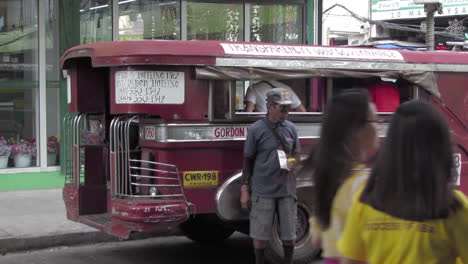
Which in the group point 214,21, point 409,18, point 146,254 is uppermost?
point 409,18

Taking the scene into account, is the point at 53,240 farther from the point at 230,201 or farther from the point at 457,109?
the point at 457,109

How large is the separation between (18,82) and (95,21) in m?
1.73

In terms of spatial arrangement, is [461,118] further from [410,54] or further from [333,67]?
[333,67]

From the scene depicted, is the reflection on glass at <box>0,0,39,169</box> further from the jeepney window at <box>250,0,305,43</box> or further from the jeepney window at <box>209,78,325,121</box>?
the jeepney window at <box>209,78,325,121</box>

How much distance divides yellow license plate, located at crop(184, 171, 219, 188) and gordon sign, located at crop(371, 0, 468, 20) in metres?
21.3

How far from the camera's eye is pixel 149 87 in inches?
266

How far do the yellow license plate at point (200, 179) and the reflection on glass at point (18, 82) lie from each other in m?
6.13

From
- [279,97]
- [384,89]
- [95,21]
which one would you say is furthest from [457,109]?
[95,21]

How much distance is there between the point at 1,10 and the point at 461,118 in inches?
309

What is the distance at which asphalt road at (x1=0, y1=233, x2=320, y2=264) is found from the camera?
8.13m

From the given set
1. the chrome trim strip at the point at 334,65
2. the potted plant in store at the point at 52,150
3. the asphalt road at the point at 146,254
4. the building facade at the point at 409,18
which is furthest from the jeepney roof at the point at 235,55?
the building facade at the point at 409,18

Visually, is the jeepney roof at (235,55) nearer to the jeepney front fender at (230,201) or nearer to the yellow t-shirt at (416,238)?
the jeepney front fender at (230,201)

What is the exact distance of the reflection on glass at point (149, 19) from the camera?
1295cm

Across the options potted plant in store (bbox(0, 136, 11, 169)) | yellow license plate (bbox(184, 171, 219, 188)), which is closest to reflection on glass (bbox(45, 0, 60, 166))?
potted plant in store (bbox(0, 136, 11, 169))
